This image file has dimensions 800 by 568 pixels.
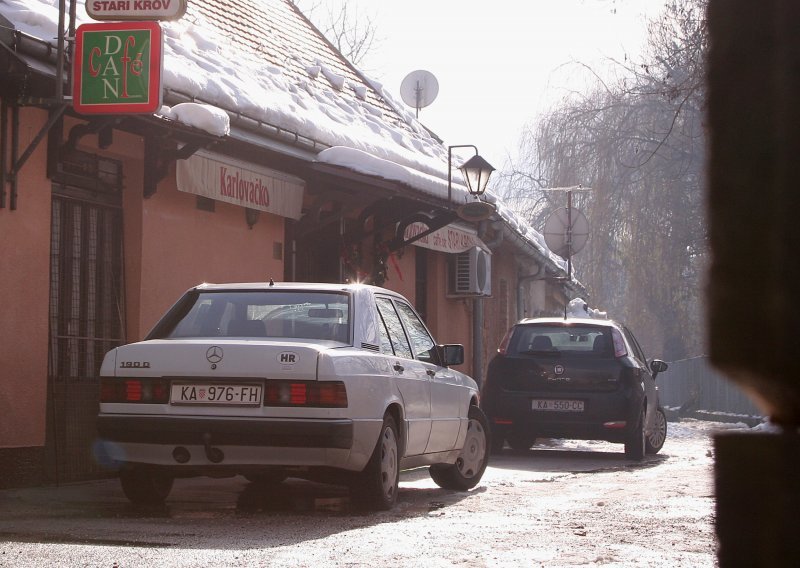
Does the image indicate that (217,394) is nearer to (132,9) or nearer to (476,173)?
(132,9)

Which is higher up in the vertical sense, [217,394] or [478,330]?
[478,330]

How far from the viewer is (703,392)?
36.3 meters

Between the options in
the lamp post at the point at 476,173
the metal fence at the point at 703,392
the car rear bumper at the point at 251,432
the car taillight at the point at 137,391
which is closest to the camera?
the car rear bumper at the point at 251,432

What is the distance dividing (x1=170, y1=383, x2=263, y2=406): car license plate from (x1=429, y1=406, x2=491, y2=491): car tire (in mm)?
2973

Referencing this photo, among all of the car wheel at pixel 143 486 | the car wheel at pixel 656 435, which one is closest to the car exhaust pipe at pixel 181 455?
the car wheel at pixel 143 486

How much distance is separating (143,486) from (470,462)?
320 cm

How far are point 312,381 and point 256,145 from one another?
19.1 ft

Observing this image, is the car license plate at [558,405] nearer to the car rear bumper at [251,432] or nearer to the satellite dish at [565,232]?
the car rear bumper at [251,432]

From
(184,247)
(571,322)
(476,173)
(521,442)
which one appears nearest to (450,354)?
(184,247)

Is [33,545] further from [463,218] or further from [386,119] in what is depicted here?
[386,119]

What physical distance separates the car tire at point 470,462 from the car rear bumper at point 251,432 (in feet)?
9.02

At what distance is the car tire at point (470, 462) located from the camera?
11.1m

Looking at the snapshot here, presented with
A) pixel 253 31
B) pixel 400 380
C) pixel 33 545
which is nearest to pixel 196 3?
pixel 253 31

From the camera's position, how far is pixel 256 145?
13.9 m
